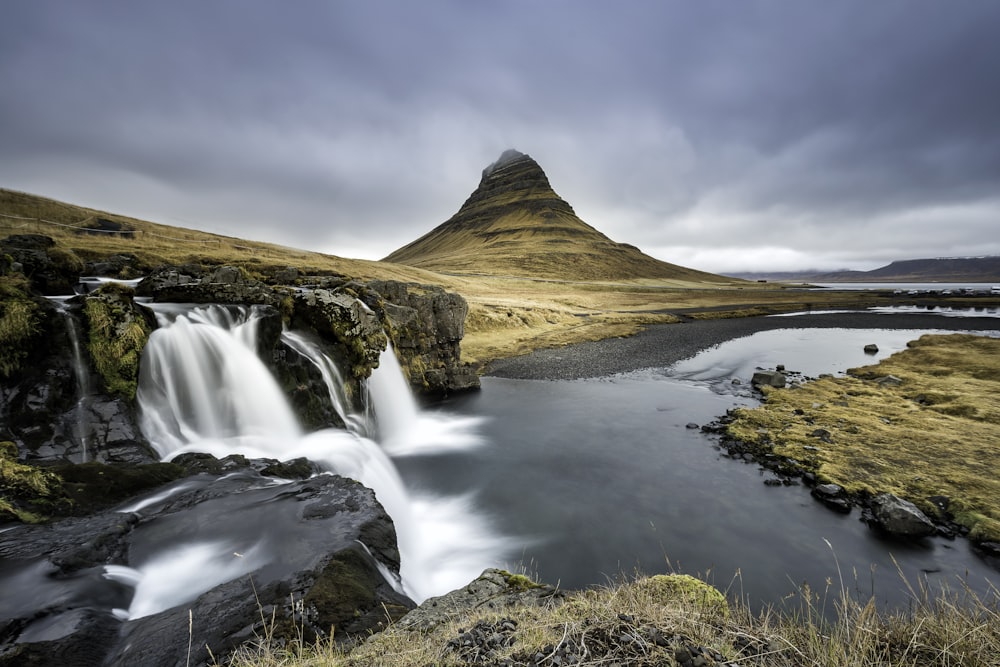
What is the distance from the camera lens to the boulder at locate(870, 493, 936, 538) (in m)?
9.20

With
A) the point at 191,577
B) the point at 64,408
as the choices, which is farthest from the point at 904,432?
the point at 64,408

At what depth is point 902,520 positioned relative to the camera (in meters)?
9.26

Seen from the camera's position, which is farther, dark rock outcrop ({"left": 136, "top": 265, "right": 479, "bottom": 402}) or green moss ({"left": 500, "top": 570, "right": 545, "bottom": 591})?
dark rock outcrop ({"left": 136, "top": 265, "right": 479, "bottom": 402})

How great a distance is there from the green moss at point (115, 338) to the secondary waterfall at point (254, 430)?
18.6 inches

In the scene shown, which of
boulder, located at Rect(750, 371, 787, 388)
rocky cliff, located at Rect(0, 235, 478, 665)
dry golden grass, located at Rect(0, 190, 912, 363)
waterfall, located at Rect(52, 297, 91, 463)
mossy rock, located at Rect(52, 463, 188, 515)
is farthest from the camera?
dry golden grass, located at Rect(0, 190, 912, 363)

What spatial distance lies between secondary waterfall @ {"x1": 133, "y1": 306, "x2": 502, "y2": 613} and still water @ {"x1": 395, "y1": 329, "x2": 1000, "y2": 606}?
102cm

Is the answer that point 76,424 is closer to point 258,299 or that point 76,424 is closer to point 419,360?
point 258,299

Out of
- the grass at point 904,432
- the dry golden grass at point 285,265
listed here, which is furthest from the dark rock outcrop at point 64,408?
the grass at point 904,432

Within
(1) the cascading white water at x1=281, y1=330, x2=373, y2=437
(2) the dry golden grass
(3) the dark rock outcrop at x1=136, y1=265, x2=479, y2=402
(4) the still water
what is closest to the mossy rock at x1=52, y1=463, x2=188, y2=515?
(3) the dark rock outcrop at x1=136, y1=265, x2=479, y2=402

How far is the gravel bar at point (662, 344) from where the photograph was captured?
1170 inches

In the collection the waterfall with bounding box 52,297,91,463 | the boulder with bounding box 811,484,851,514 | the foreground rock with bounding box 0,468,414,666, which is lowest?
the boulder with bounding box 811,484,851,514

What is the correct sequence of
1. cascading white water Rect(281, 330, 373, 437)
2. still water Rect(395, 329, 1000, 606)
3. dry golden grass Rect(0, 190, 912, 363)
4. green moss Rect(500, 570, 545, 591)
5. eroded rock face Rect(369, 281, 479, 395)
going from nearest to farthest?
green moss Rect(500, 570, 545, 591), still water Rect(395, 329, 1000, 606), cascading white water Rect(281, 330, 373, 437), eroded rock face Rect(369, 281, 479, 395), dry golden grass Rect(0, 190, 912, 363)

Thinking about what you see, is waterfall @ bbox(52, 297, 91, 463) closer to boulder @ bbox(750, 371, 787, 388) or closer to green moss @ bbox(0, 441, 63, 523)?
green moss @ bbox(0, 441, 63, 523)

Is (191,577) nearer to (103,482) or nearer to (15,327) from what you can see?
(103,482)
